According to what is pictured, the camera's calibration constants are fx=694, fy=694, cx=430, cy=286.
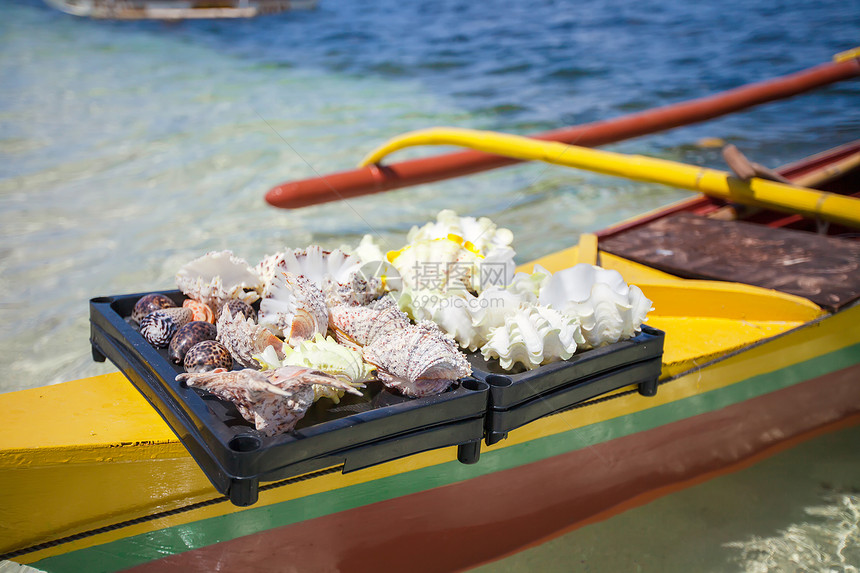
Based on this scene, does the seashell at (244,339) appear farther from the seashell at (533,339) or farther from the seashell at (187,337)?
the seashell at (533,339)

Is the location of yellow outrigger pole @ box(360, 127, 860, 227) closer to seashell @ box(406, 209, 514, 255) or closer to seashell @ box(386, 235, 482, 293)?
seashell @ box(406, 209, 514, 255)

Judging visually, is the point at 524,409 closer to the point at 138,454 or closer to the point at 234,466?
the point at 234,466

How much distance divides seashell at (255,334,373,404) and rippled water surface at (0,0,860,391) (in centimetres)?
102

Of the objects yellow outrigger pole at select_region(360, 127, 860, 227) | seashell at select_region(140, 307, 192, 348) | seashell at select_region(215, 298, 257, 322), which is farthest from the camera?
yellow outrigger pole at select_region(360, 127, 860, 227)

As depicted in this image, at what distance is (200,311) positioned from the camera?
1422 mm

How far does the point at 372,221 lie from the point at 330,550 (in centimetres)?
350

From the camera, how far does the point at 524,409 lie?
1.24m

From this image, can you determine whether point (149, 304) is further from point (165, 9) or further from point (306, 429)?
point (165, 9)

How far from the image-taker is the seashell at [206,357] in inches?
47.6

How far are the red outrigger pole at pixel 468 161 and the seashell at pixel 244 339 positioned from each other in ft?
4.32

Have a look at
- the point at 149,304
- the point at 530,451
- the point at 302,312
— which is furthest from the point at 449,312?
the point at 149,304

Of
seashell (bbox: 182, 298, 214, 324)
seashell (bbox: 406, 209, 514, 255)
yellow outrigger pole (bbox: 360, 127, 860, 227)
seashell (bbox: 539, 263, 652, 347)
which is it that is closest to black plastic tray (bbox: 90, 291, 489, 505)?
seashell (bbox: 182, 298, 214, 324)

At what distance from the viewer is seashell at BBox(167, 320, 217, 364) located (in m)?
1.27

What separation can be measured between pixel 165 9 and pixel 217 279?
55.3ft
